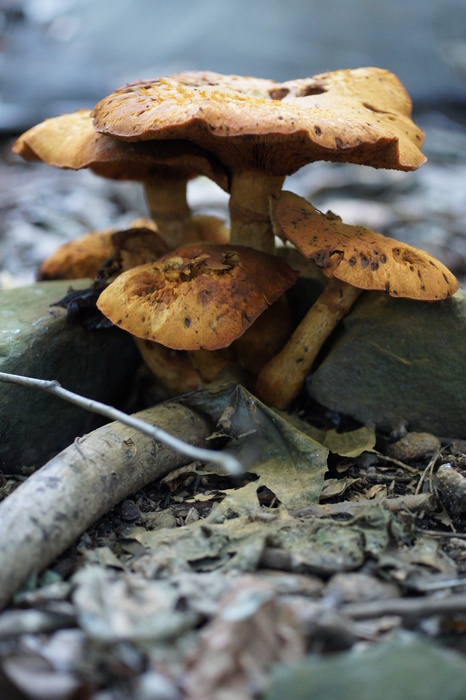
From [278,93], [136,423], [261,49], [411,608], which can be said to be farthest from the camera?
[261,49]

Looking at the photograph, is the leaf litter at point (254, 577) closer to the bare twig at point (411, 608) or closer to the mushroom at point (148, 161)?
the bare twig at point (411, 608)

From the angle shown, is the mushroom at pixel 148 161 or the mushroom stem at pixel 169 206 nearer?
the mushroom at pixel 148 161

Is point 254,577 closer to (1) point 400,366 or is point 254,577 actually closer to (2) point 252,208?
A: (1) point 400,366

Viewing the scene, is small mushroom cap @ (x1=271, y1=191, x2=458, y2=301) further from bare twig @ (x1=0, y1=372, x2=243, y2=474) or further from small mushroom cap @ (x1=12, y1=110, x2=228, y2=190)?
bare twig @ (x1=0, y1=372, x2=243, y2=474)

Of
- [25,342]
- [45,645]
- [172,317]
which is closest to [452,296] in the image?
[172,317]

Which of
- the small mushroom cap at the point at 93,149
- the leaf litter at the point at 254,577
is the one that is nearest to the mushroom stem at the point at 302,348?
the leaf litter at the point at 254,577

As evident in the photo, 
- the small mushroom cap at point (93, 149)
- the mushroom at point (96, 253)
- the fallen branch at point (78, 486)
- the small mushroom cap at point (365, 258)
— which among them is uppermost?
the small mushroom cap at point (93, 149)

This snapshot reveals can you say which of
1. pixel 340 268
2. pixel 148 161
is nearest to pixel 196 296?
pixel 340 268
